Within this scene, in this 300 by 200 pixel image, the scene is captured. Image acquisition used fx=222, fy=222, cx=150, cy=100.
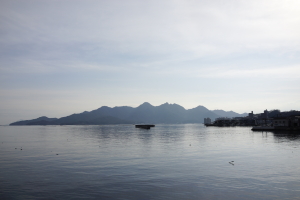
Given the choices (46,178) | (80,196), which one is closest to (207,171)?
(80,196)

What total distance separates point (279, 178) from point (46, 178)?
93.2 ft

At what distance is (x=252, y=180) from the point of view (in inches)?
1014

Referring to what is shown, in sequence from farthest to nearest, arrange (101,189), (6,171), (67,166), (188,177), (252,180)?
(67,166), (6,171), (188,177), (252,180), (101,189)

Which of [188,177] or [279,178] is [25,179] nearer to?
[188,177]

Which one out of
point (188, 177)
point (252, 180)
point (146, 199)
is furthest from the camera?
point (188, 177)

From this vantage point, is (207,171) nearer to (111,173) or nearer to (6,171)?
(111,173)

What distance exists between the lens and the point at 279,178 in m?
26.6

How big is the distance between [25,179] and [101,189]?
36.4 ft

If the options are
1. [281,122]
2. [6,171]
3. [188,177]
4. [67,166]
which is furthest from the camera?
[281,122]

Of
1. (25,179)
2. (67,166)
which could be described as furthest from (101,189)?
(67,166)

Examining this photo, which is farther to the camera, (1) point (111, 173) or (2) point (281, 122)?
(2) point (281, 122)

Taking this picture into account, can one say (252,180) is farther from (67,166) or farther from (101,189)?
(67,166)

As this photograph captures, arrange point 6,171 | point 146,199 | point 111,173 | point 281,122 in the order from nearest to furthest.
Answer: point 146,199, point 111,173, point 6,171, point 281,122

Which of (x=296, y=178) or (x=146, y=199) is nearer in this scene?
(x=146, y=199)
